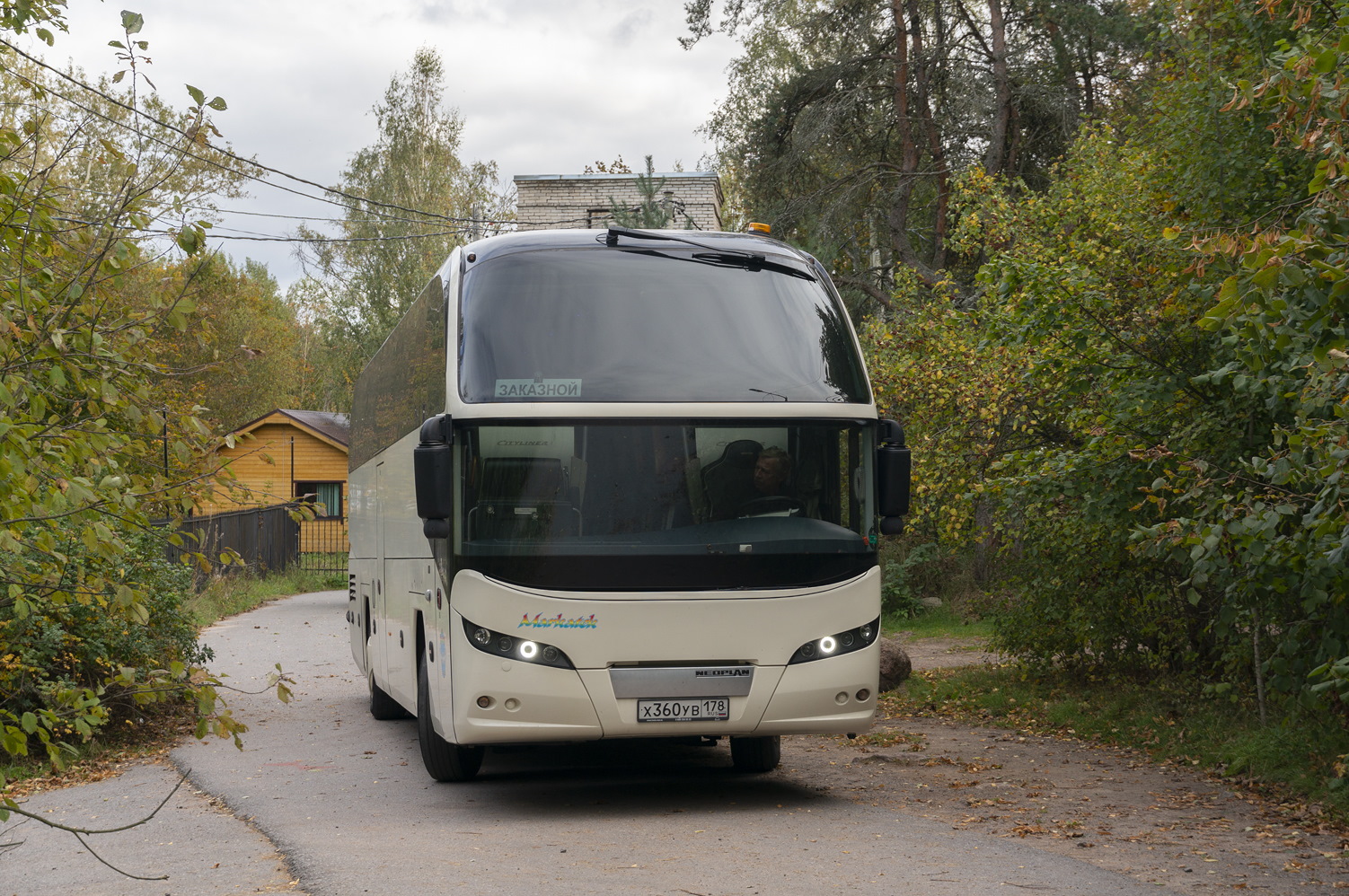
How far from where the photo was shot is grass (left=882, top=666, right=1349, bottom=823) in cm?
929

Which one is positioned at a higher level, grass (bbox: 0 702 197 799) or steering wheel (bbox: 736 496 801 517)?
steering wheel (bbox: 736 496 801 517)

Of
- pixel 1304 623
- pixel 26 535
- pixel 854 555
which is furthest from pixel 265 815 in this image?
pixel 1304 623

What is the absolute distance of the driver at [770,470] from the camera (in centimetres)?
880

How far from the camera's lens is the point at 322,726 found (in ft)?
46.0

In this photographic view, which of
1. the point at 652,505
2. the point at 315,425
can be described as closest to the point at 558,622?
the point at 652,505

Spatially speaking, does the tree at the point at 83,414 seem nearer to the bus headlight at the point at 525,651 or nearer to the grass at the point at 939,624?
the bus headlight at the point at 525,651

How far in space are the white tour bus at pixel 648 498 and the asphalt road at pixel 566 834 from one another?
58 centimetres

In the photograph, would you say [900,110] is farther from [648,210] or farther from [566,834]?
[566,834]

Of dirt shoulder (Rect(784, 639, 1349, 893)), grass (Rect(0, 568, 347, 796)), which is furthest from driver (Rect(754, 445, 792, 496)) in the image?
grass (Rect(0, 568, 347, 796))

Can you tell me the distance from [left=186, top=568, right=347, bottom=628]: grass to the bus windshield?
15.0 meters

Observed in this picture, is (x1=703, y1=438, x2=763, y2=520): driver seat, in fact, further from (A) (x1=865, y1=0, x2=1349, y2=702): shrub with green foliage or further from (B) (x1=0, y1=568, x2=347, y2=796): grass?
(B) (x1=0, y1=568, x2=347, y2=796): grass

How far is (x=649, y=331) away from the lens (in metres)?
8.99

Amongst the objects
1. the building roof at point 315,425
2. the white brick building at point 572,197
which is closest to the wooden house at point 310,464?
the building roof at point 315,425

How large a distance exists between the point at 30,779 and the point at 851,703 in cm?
629
